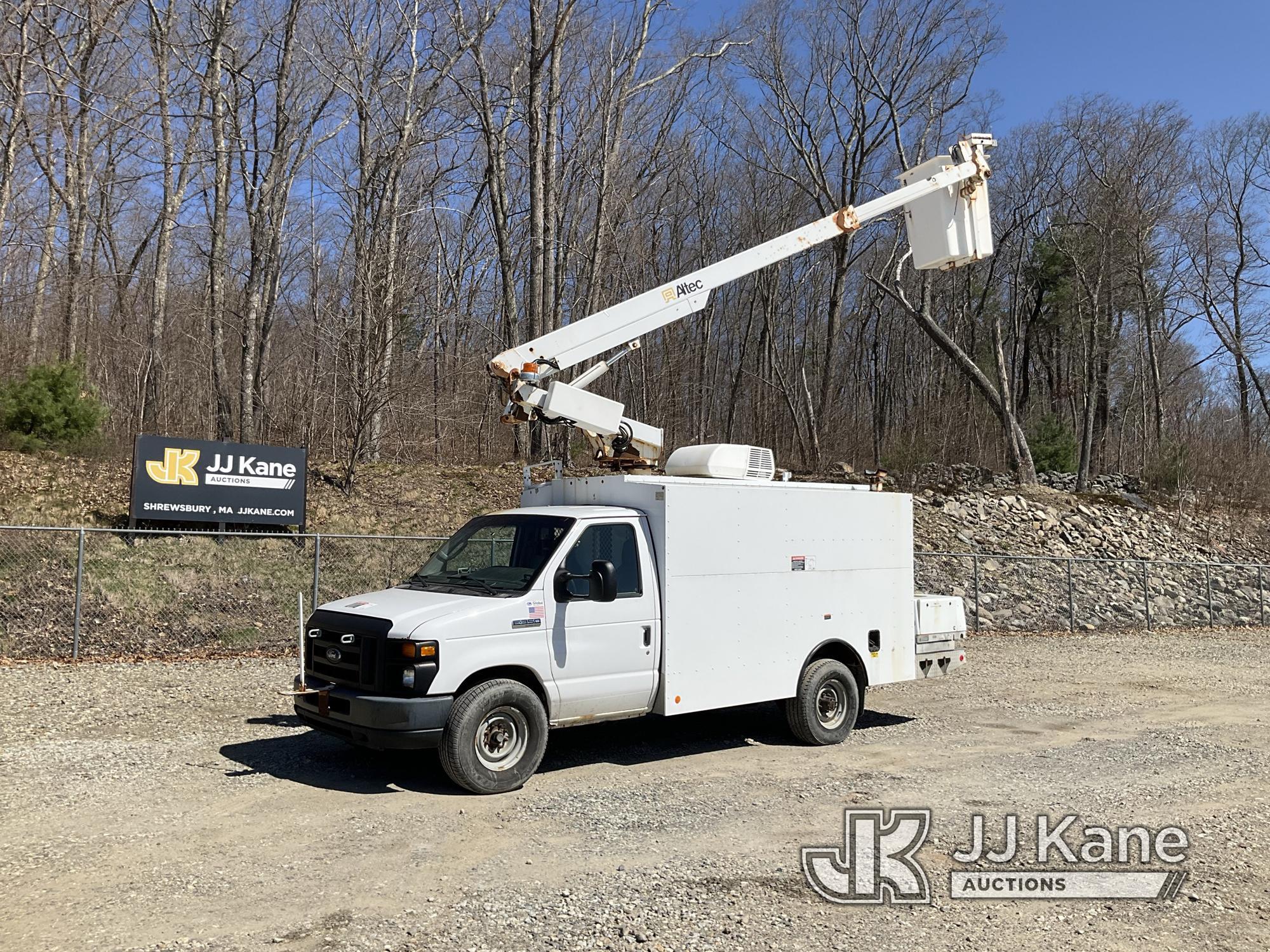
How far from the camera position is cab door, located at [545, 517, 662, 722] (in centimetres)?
773

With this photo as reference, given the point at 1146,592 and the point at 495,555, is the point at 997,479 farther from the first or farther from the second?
the point at 495,555

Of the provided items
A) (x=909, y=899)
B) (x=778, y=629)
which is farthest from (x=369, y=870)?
(x=778, y=629)

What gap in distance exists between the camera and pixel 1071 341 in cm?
4359

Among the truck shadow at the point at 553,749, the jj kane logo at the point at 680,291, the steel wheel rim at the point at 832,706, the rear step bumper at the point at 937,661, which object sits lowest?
the truck shadow at the point at 553,749

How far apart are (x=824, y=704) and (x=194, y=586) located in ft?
33.5

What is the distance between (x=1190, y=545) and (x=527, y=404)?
2576cm

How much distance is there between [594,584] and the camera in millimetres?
7680

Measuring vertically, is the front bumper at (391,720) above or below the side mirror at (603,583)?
below

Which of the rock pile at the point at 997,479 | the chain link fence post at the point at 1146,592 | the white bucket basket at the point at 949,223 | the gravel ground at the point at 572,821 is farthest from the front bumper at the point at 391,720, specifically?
the rock pile at the point at 997,479

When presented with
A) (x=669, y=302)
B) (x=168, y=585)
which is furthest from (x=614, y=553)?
(x=168, y=585)

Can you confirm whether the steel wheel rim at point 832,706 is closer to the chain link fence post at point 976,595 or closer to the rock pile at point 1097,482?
the chain link fence post at point 976,595

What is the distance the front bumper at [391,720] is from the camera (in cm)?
697
